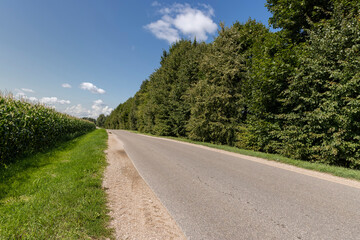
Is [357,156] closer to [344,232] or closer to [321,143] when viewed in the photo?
[321,143]

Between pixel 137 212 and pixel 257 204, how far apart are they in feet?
8.47

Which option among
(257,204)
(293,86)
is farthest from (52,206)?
(293,86)

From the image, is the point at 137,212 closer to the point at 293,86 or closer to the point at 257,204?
the point at 257,204

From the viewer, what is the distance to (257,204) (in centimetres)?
353

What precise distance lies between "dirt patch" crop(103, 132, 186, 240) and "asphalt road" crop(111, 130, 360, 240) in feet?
0.64

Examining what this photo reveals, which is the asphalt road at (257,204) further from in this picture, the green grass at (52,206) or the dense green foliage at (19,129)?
the dense green foliage at (19,129)

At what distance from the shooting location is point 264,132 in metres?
10.9

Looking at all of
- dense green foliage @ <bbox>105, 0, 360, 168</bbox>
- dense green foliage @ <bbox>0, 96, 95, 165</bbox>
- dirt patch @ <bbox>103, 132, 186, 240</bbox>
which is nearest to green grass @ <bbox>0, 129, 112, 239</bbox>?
dirt patch @ <bbox>103, 132, 186, 240</bbox>

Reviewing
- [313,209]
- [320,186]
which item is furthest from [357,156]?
[313,209]

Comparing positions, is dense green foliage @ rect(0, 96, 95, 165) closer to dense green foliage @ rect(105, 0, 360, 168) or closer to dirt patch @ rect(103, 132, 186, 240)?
dirt patch @ rect(103, 132, 186, 240)

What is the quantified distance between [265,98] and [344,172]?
19.0 ft

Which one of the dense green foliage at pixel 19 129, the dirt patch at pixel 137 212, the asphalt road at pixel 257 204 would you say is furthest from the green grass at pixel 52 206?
the dense green foliage at pixel 19 129

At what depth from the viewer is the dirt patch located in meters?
2.65

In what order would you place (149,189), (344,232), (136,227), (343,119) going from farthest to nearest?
1. (343,119)
2. (149,189)
3. (136,227)
4. (344,232)
